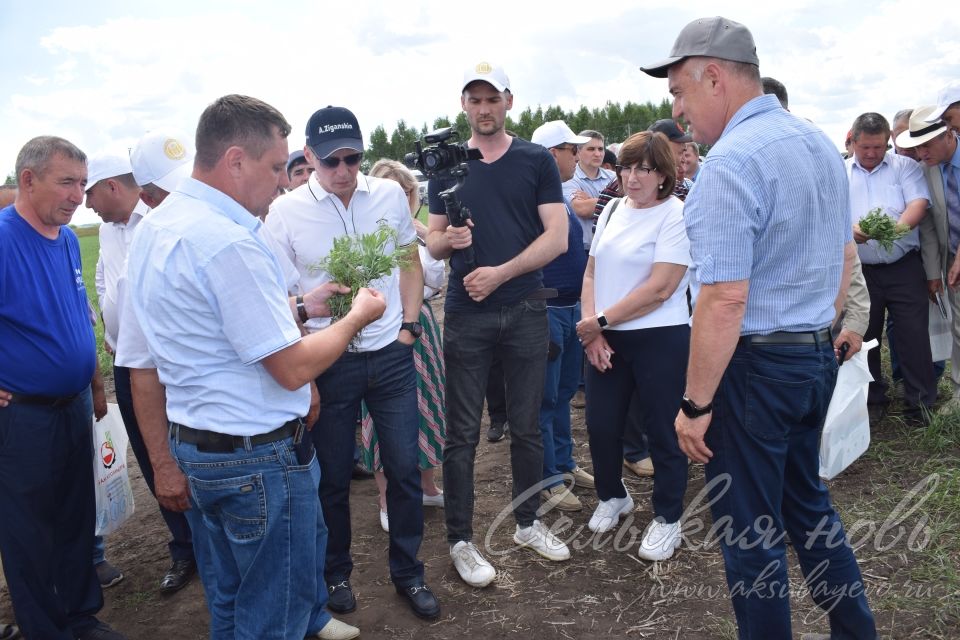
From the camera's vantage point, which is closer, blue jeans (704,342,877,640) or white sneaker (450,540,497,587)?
blue jeans (704,342,877,640)

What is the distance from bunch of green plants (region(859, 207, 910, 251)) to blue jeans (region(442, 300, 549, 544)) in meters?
2.78

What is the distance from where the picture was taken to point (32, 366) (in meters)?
3.36

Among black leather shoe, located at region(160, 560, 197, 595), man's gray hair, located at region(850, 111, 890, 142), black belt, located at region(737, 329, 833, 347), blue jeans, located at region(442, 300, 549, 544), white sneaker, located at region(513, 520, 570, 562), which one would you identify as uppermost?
man's gray hair, located at region(850, 111, 890, 142)

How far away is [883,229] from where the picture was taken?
5246 millimetres

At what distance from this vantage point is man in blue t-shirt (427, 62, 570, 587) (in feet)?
13.1

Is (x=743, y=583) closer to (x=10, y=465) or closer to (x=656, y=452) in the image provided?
(x=656, y=452)

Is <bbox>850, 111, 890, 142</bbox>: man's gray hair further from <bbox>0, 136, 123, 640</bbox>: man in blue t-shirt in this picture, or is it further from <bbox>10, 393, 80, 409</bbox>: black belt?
<bbox>10, 393, 80, 409</bbox>: black belt

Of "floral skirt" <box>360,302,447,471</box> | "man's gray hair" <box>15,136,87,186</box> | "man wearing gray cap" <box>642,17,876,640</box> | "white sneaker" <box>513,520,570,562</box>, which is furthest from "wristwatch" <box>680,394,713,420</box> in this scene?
"man's gray hair" <box>15,136,87,186</box>

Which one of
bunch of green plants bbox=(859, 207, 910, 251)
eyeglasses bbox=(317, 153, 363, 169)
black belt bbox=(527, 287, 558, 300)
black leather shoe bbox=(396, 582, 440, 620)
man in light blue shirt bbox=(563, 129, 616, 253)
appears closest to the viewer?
eyeglasses bbox=(317, 153, 363, 169)

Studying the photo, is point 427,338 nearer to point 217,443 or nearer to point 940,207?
point 217,443

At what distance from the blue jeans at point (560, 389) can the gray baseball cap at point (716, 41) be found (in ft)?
7.32

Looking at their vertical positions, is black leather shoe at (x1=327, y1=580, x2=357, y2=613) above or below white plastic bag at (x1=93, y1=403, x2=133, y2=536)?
below

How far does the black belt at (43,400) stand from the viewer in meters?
3.33

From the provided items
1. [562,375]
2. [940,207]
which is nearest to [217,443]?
[562,375]
